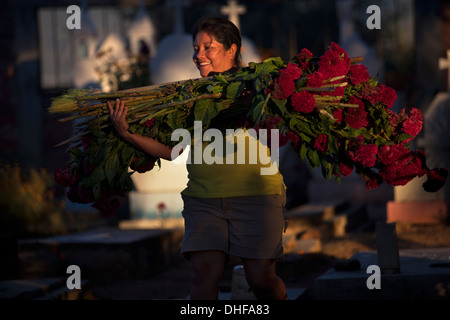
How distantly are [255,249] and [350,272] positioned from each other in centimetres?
181

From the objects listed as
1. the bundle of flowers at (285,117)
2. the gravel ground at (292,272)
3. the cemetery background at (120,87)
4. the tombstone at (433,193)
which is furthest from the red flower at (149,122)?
the tombstone at (433,193)

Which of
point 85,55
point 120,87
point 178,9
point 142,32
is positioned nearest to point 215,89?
point 120,87

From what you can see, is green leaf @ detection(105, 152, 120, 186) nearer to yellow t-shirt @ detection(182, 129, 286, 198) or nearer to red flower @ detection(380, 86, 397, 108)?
yellow t-shirt @ detection(182, 129, 286, 198)

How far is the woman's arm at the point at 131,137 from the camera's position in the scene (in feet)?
12.0

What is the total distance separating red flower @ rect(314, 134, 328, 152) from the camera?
3.65 m

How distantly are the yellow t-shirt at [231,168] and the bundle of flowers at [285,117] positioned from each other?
11 centimetres

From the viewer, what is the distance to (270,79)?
11.5ft

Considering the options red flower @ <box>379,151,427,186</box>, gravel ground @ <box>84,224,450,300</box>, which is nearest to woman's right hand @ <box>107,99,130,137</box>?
red flower @ <box>379,151,427,186</box>

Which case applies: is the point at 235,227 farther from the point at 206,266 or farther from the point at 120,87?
the point at 120,87

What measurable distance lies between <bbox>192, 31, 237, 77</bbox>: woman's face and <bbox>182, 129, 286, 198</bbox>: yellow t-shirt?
0.41 metres

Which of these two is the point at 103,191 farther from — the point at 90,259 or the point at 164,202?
the point at 164,202

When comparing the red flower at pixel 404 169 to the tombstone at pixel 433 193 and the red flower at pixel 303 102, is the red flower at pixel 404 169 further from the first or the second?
the tombstone at pixel 433 193

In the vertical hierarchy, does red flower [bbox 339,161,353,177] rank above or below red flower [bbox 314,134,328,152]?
below
